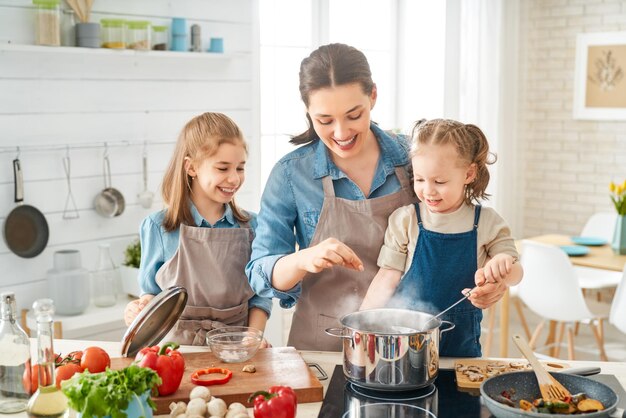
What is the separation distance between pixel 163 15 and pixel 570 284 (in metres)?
2.67

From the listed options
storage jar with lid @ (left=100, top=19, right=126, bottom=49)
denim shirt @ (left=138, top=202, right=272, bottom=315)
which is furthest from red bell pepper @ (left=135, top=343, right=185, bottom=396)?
storage jar with lid @ (left=100, top=19, right=126, bottom=49)

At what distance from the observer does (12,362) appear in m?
1.77

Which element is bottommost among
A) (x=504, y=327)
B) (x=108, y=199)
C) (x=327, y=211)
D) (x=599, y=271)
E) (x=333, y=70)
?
(x=504, y=327)

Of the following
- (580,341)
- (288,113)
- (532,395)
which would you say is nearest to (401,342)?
(532,395)

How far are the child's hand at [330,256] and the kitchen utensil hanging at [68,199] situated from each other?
2249 millimetres

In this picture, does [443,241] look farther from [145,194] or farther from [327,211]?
[145,194]

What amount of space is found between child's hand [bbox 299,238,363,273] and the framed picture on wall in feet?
16.4

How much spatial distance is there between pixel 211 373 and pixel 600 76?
5316 millimetres

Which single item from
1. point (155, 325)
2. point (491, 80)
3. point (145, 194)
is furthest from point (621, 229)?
point (155, 325)

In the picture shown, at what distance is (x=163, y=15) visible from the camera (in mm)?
4273

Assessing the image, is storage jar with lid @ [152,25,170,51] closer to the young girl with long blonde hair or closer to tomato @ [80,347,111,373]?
the young girl with long blonde hair

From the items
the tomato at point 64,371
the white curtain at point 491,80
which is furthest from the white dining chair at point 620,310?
the tomato at point 64,371

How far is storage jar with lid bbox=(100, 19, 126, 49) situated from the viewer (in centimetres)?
390

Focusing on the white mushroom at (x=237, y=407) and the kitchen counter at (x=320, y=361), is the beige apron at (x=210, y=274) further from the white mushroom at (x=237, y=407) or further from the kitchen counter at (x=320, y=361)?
the white mushroom at (x=237, y=407)
